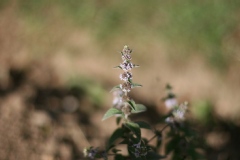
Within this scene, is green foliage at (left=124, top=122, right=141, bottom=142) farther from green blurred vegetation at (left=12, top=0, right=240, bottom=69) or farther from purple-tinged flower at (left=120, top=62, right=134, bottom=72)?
green blurred vegetation at (left=12, top=0, right=240, bottom=69)

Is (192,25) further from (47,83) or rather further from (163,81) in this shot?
(47,83)

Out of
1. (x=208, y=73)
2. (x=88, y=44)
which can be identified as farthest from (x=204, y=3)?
(x=88, y=44)

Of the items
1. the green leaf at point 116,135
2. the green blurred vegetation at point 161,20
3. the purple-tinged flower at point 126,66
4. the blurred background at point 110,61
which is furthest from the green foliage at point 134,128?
the green blurred vegetation at point 161,20

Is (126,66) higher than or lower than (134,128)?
higher

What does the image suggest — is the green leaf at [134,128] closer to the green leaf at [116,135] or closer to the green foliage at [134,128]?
the green foliage at [134,128]

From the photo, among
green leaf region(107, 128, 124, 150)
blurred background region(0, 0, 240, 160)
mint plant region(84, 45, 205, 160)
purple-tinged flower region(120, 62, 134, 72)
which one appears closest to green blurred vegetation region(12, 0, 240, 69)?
blurred background region(0, 0, 240, 160)

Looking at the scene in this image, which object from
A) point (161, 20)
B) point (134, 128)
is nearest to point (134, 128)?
point (134, 128)

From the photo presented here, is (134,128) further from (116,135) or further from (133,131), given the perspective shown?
(116,135)
